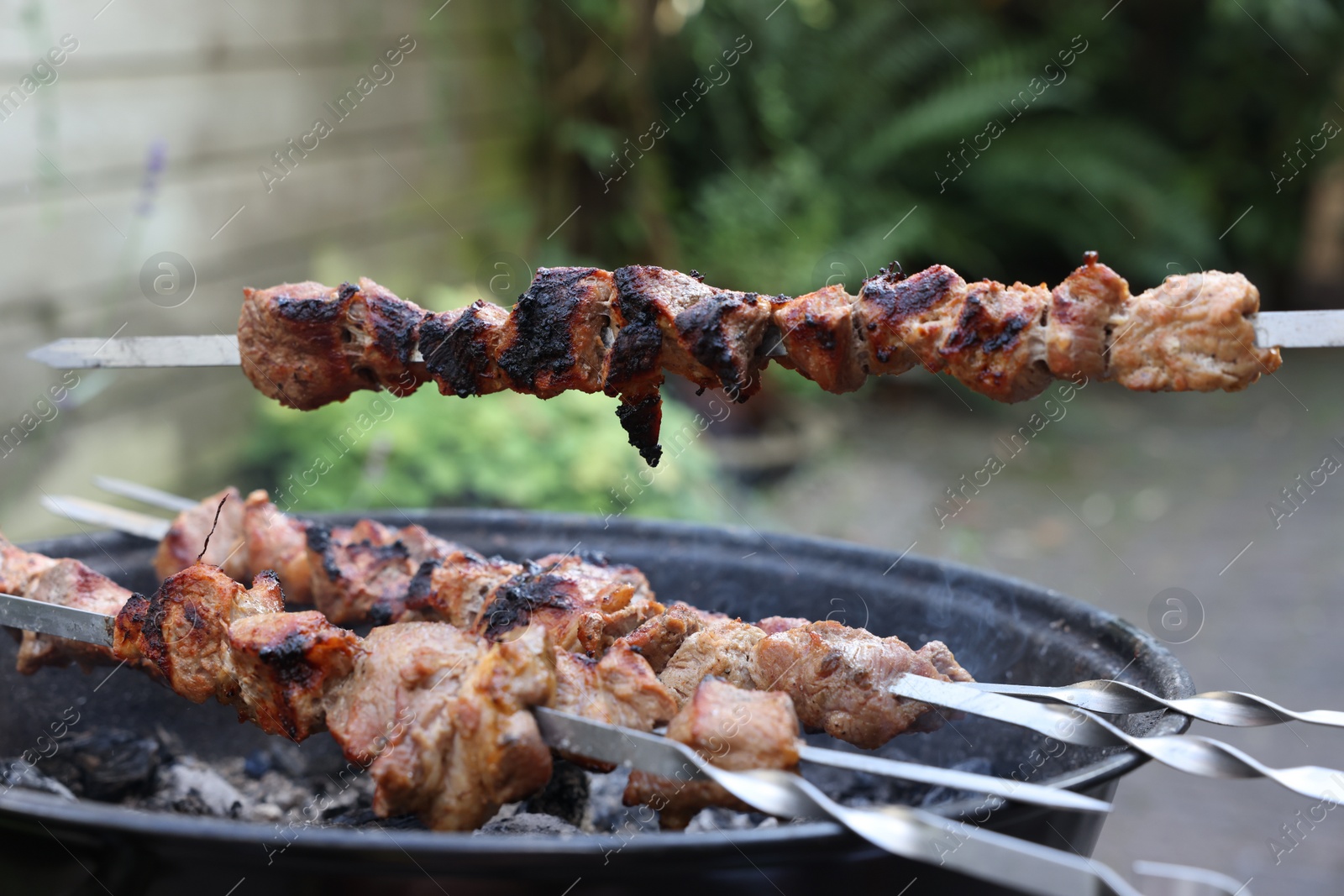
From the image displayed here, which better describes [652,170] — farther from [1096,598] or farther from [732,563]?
[732,563]

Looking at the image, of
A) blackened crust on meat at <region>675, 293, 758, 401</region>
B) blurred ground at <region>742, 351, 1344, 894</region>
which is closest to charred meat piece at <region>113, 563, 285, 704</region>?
blackened crust on meat at <region>675, 293, 758, 401</region>

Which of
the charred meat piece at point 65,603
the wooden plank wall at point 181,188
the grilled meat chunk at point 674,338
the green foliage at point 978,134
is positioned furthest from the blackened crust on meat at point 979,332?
the green foliage at point 978,134

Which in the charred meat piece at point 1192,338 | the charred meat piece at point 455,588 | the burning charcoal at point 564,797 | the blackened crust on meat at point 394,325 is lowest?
the burning charcoal at point 564,797

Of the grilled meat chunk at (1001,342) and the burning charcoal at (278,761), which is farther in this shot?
the burning charcoal at (278,761)

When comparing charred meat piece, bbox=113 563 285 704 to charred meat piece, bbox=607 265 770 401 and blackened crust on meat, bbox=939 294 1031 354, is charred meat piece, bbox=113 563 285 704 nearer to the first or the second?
charred meat piece, bbox=607 265 770 401

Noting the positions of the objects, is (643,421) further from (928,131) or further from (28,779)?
(928,131)

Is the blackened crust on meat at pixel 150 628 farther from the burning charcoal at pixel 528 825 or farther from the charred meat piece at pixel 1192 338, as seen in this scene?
the charred meat piece at pixel 1192 338

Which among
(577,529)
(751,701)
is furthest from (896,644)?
(577,529)
